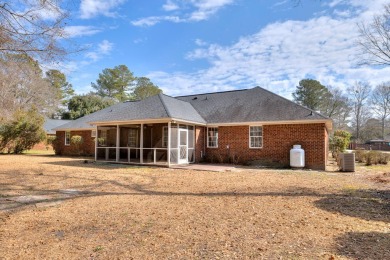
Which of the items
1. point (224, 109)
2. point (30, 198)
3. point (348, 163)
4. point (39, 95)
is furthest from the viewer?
point (39, 95)

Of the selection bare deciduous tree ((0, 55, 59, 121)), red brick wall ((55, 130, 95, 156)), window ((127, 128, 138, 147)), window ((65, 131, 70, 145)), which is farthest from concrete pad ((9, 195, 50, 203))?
window ((65, 131, 70, 145))

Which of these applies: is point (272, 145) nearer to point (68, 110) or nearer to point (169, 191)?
point (169, 191)

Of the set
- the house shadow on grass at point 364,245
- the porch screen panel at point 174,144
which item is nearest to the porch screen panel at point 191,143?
the porch screen panel at point 174,144

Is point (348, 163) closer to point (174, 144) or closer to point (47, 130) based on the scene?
point (174, 144)

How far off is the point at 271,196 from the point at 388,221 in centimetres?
278

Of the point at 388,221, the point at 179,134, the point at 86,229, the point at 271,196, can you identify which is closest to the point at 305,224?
the point at 388,221

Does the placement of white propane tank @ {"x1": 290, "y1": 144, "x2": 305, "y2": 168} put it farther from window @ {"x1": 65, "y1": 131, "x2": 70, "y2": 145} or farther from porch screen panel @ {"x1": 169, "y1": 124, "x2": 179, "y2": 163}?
window @ {"x1": 65, "y1": 131, "x2": 70, "y2": 145}

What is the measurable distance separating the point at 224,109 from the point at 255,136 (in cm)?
355

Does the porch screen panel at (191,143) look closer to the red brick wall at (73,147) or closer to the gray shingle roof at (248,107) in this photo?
the gray shingle roof at (248,107)

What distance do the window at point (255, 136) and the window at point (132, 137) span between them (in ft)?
27.2

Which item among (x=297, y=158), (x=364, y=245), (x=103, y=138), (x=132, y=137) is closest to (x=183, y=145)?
(x=132, y=137)

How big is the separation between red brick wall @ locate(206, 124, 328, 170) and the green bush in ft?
58.8

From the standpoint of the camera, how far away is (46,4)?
20.1 ft

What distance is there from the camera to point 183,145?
16.2 meters
